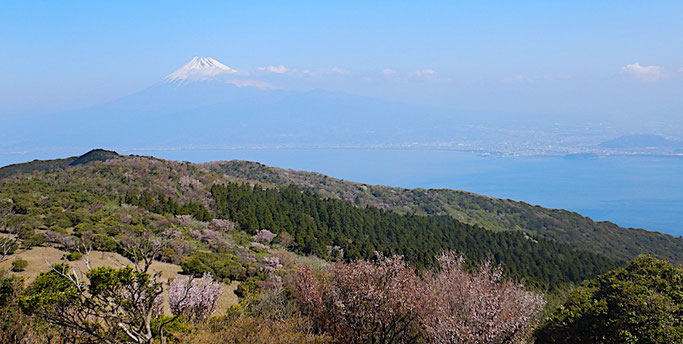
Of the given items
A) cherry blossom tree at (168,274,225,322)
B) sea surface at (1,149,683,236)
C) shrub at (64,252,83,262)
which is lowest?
sea surface at (1,149,683,236)

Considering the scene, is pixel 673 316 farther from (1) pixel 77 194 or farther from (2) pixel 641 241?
(2) pixel 641 241

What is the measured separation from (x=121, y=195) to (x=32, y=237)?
11.6 m

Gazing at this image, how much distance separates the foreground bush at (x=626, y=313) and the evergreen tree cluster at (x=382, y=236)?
14823mm

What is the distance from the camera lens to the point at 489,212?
206ft

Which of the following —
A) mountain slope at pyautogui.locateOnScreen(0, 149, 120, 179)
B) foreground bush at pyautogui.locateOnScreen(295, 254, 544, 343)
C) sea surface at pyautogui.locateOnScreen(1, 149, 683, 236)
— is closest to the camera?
foreground bush at pyautogui.locateOnScreen(295, 254, 544, 343)

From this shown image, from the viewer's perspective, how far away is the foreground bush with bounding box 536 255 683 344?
924cm

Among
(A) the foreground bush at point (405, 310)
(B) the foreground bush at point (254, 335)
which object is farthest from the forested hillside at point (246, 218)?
(B) the foreground bush at point (254, 335)

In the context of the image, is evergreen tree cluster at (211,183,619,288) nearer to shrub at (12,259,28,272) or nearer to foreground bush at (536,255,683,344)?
shrub at (12,259,28,272)

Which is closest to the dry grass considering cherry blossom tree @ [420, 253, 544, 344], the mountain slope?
cherry blossom tree @ [420, 253, 544, 344]

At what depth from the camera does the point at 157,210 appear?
1000 inches

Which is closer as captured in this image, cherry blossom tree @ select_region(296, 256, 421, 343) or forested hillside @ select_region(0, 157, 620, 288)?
cherry blossom tree @ select_region(296, 256, 421, 343)

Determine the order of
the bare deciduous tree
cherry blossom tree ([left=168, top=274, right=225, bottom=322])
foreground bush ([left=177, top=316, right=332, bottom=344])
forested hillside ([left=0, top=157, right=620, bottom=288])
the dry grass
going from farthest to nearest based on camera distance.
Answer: forested hillside ([left=0, top=157, right=620, bottom=288]) → the dry grass → cherry blossom tree ([left=168, top=274, right=225, bottom=322]) → foreground bush ([left=177, top=316, right=332, bottom=344]) → the bare deciduous tree

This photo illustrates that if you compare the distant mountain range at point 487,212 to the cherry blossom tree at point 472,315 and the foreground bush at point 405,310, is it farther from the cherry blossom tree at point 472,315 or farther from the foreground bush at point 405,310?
the cherry blossom tree at point 472,315

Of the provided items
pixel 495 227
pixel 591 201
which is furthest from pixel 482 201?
pixel 591 201
